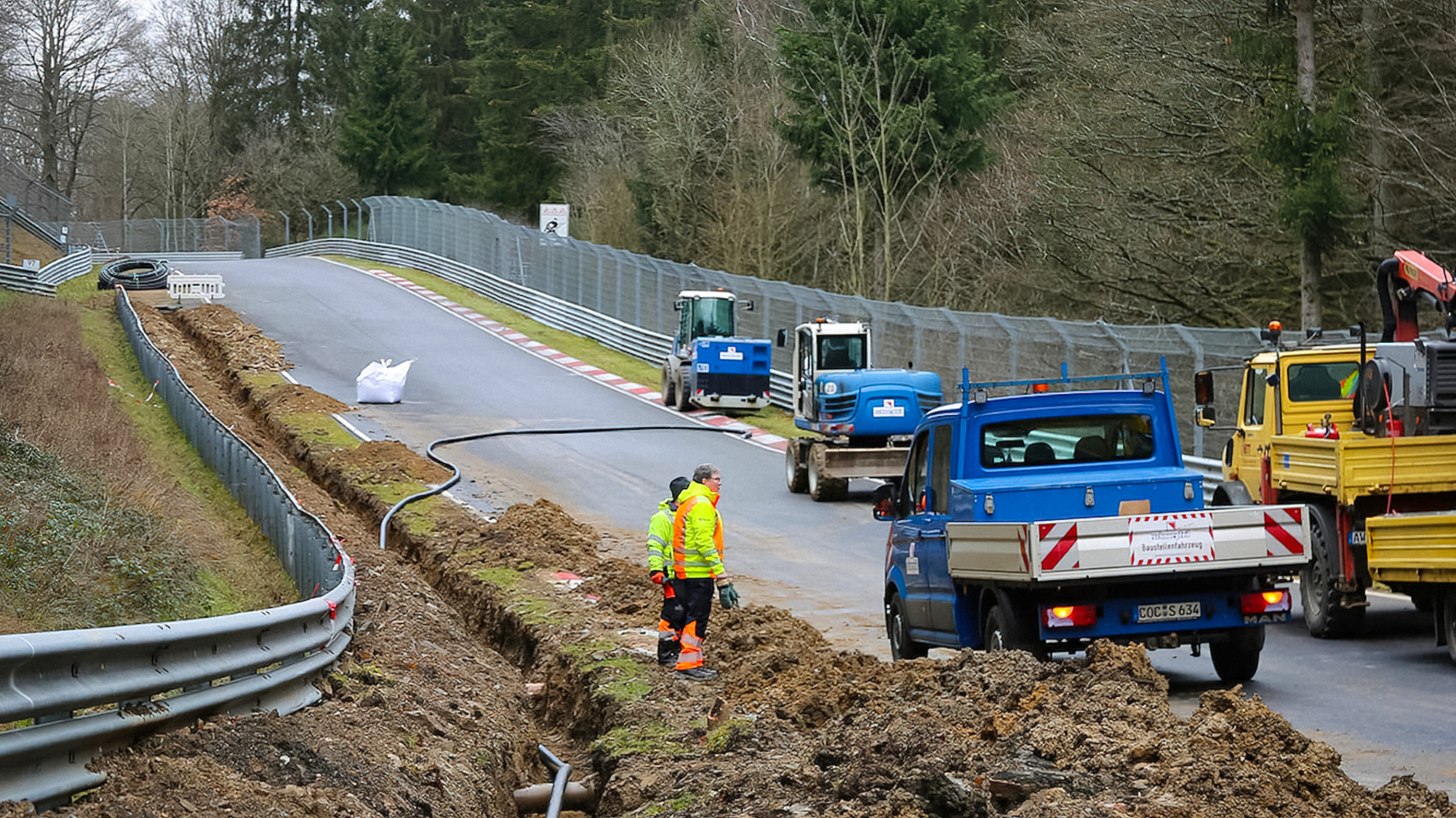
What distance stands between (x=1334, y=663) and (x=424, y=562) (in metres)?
11.1

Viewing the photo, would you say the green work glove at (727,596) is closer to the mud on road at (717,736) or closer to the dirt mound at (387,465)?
the mud on road at (717,736)

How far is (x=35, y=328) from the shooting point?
105 ft

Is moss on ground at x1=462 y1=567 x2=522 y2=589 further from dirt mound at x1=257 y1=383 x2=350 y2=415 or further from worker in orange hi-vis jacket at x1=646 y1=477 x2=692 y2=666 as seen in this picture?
dirt mound at x1=257 y1=383 x2=350 y2=415

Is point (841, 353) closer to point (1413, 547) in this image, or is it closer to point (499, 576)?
point (499, 576)

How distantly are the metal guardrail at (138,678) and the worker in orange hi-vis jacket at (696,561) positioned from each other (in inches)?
104

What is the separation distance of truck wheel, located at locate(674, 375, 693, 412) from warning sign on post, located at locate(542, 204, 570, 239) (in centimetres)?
1962

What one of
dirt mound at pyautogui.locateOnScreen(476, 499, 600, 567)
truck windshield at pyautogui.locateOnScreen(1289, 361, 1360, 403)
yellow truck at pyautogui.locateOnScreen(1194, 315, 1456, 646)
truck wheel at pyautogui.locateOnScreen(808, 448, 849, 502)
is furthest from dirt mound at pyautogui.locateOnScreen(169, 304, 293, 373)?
yellow truck at pyautogui.locateOnScreen(1194, 315, 1456, 646)

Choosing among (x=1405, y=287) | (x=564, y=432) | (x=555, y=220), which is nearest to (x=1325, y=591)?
(x=1405, y=287)

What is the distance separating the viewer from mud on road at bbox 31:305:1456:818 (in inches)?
261

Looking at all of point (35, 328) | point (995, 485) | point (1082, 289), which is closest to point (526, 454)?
point (35, 328)

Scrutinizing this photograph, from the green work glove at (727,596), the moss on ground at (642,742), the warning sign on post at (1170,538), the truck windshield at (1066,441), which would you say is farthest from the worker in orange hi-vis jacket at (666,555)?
the warning sign on post at (1170,538)

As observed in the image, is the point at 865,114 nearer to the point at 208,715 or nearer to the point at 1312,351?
the point at 1312,351

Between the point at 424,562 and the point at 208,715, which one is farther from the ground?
the point at 208,715

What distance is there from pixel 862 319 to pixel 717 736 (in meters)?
24.2
